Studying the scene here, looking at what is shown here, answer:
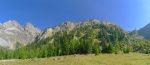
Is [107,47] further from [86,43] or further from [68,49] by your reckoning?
[68,49]

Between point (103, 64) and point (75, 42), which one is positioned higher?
point (75, 42)

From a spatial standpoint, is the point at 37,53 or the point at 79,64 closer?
the point at 79,64

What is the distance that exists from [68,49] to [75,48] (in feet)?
14.4

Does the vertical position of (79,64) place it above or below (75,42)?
below

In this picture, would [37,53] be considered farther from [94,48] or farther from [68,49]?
[94,48]

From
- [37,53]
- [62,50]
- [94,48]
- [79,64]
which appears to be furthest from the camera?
[37,53]

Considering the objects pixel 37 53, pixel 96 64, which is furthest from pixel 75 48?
pixel 96 64

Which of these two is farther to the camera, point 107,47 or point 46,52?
point 46,52

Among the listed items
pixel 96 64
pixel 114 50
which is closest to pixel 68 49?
pixel 114 50

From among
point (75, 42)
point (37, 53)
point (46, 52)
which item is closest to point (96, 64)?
point (75, 42)

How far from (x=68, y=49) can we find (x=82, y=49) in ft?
29.9

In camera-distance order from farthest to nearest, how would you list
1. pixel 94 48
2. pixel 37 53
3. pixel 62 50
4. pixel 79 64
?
pixel 37 53
pixel 62 50
pixel 94 48
pixel 79 64

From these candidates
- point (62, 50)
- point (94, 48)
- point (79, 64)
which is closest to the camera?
point (79, 64)

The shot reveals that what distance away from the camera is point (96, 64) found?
3054 inches
